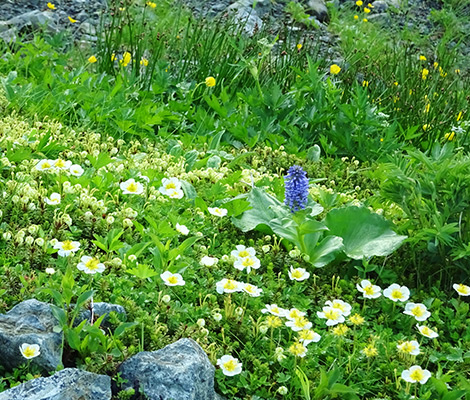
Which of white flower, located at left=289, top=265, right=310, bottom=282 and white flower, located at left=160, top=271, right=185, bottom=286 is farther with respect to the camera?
white flower, located at left=289, top=265, right=310, bottom=282

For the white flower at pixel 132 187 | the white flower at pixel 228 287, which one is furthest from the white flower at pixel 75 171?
the white flower at pixel 228 287

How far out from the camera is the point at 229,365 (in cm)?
218

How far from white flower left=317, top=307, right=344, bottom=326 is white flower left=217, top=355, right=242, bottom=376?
16.3 inches

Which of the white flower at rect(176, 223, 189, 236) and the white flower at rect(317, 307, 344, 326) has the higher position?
the white flower at rect(317, 307, 344, 326)

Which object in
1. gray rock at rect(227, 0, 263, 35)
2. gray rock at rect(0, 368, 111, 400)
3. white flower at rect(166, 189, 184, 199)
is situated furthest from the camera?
gray rock at rect(227, 0, 263, 35)

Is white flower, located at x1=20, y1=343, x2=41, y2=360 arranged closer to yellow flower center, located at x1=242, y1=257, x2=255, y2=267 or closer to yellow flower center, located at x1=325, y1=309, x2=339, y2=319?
yellow flower center, located at x1=242, y1=257, x2=255, y2=267

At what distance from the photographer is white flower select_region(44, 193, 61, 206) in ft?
9.45

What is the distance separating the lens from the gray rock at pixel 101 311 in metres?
2.20

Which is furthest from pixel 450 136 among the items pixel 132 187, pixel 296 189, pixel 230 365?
pixel 230 365

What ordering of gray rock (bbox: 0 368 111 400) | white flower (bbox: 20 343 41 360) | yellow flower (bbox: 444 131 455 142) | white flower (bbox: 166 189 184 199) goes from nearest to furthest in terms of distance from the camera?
gray rock (bbox: 0 368 111 400), white flower (bbox: 20 343 41 360), white flower (bbox: 166 189 184 199), yellow flower (bbox: 444 131 455 142)

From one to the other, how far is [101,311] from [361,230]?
1375mm

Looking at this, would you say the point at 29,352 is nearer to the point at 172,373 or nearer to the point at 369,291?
the point at 172,373

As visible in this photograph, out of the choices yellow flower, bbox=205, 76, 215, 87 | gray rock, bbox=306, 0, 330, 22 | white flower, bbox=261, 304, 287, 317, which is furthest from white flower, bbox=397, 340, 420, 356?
gray rock, bbox=306, 0, 330, 22

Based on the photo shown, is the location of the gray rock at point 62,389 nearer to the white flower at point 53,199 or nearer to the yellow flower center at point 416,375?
the yellow flower center at point 416,375
